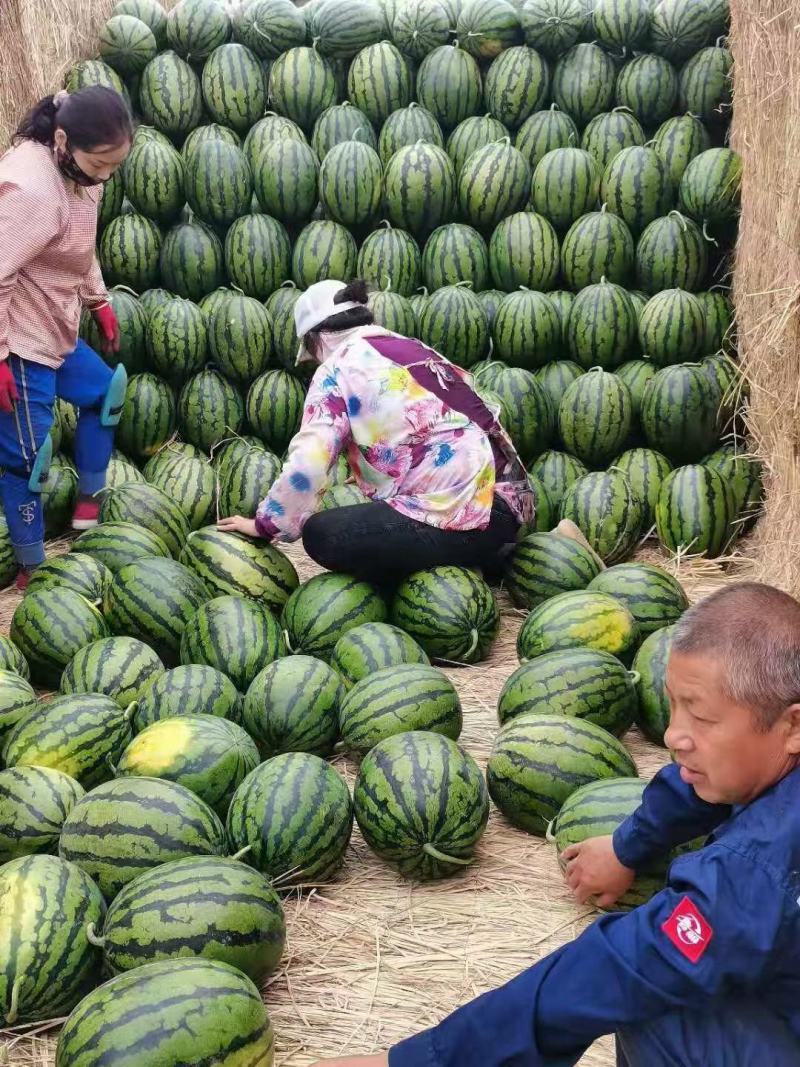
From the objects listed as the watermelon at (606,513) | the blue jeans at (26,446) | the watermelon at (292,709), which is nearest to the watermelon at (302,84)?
the blue jeans at (26,446)

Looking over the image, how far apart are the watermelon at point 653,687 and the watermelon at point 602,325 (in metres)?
2.65

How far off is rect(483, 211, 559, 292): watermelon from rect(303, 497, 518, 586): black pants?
7.01 feet

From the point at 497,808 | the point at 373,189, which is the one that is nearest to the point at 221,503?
the point at 373,189

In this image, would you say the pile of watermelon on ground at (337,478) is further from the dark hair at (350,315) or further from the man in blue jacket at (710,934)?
the dark hair at (350,315)

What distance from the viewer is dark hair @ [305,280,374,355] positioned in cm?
475

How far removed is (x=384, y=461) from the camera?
477cm

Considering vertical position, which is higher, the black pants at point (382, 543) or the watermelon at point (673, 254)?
the watermelon at point (673, 254)

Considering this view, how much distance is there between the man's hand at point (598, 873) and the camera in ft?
8.64

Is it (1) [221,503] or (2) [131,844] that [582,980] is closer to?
(2) [131,844]

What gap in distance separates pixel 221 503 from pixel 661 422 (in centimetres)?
227

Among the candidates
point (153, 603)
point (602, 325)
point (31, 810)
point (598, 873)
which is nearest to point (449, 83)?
point (602, 325)

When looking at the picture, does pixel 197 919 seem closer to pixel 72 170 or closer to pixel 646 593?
pixel 646 593

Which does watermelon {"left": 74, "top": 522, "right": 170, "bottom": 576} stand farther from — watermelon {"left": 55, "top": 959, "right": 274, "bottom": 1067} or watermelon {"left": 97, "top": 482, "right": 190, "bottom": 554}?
watermelon {"left": 55, "top": 959, "right": 274, "bottom": 1067}

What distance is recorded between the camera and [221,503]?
19.5 feet
